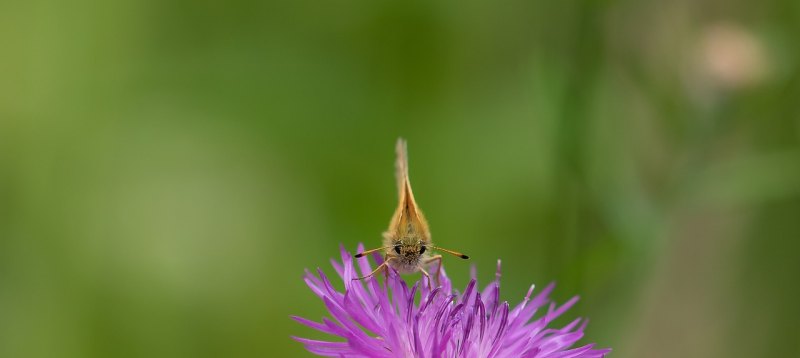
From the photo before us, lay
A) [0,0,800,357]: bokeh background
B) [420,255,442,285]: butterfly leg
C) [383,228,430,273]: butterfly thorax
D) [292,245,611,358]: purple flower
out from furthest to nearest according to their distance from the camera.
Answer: [0,0,800,357]: bokeh background → [420,255,442,285]: butterfly leg → [383,228,430,273]: butterfly thorax → [292,245,611,358]: purple flower

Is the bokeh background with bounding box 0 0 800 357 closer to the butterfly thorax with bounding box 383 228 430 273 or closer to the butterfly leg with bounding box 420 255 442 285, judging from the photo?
the butterfly leg with bounding box 420 255 442 285

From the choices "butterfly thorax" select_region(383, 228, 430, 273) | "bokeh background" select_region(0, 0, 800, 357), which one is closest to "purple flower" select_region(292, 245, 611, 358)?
"butterfly thorax" select_region(383, 228, 430, 273)

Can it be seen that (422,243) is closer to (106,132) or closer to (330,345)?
(330,345)

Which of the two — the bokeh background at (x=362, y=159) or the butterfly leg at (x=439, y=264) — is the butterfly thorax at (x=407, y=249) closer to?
the butterfly leg at (x=439, y=264)

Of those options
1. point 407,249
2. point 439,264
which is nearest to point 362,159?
point 439,264

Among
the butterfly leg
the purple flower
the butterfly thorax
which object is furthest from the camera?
the butterfly leg

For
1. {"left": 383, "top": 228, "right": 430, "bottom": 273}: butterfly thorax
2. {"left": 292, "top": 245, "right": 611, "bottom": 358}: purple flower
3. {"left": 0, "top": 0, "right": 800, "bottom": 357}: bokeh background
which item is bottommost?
{"left": 292, "top": 245, "right": 611, "bottom": 358}: purple flower

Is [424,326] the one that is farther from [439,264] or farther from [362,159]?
[362,159]

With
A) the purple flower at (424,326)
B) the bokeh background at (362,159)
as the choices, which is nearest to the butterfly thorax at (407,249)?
the purple flower at (424,326)
